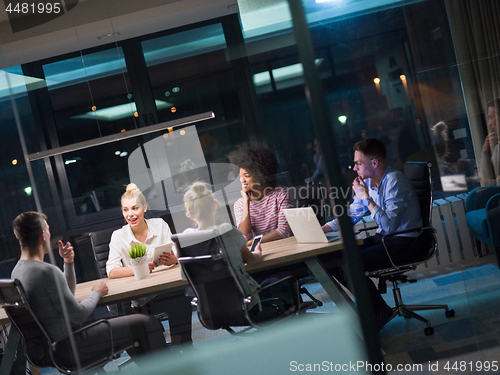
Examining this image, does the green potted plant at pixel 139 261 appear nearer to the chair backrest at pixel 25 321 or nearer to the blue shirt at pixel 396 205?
the chair backrest at pixel 25 321

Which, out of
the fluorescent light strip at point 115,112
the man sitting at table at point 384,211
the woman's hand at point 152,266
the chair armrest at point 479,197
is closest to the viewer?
the woman's hand at point 152,266

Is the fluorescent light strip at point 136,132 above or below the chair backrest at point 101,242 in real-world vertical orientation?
above

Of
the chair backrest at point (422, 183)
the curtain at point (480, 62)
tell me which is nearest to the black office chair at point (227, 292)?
the chair backrest at point (422, 183)

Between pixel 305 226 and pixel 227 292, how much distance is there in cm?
60

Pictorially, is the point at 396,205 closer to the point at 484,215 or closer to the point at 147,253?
the point at 484,215

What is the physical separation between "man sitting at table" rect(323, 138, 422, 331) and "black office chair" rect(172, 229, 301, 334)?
62 centimetres

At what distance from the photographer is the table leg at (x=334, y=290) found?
222 cm

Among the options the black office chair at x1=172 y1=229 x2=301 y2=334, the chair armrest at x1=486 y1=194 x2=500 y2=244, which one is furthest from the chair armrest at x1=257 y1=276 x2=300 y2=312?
the chair armrest at x1=486 y1=194 x2=500 y2=244

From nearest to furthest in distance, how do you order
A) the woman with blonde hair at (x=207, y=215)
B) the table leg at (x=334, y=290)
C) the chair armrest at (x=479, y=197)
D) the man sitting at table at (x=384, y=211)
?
the table leg at (x=334, y=290), the woman with blonde hair at (x=207, y=215), the man sitting at table at (x=384, y=211), the chair armrest at (x=479, y=197)

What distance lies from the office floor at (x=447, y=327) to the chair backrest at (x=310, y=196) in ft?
1.52

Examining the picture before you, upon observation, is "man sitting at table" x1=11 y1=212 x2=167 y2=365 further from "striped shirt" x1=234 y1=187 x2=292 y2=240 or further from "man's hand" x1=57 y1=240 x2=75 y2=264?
"striped shirt" x1=234 y1=187 x2=292 y2=240

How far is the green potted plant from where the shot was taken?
2455 millimetres

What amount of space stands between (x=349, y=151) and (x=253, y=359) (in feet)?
4.71

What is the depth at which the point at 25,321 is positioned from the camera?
2.24 meters
